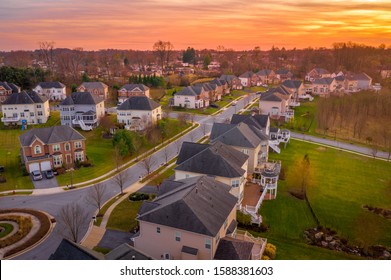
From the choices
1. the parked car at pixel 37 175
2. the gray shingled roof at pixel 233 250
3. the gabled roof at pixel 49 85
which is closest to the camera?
the gray shingled roof at pixel 233 250

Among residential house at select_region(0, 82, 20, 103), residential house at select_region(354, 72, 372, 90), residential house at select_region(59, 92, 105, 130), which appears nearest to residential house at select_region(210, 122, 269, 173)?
residential house at select_region(59, 92, 105, 130)

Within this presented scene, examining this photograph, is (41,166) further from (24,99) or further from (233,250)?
(233,250)

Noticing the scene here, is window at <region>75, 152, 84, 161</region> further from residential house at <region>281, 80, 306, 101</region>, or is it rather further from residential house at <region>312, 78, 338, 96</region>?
residential house at <region>312, 78, 338, 96</region>

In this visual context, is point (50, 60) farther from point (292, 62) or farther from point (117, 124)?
point (292, 62)

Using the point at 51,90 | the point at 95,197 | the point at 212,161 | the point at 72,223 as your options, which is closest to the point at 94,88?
the point at 51,90

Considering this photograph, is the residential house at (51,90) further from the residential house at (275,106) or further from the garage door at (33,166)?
the residential house at (275,106)

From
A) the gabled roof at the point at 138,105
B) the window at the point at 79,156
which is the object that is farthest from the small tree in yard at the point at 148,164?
the gabled roof at the point at 138,105

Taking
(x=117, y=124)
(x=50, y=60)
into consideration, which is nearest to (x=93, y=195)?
A: (x=117, y=124)
